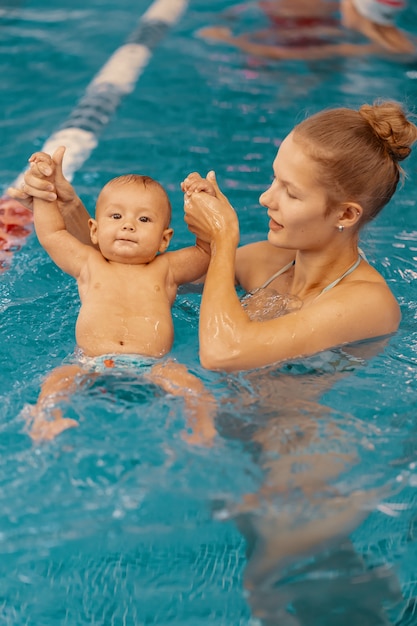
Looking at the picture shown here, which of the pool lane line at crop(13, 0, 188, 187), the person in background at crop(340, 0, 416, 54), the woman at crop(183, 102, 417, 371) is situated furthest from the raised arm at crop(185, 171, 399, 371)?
the person in background at crop(340, 0, 416, 54)

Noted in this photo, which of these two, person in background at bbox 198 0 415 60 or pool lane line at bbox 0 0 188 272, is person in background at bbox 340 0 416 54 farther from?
pool lane line at bbox 0 0 188 272

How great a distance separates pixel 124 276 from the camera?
129 inches

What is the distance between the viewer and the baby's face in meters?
3.22

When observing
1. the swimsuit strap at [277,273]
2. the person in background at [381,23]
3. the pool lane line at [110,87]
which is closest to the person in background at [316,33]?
the person in background at [381,23]

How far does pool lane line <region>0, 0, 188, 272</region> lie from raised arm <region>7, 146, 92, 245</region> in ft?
3.21

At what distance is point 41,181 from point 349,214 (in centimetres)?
115

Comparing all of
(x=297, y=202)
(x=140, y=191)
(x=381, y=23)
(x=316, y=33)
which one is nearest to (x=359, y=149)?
(x=297, y=202)

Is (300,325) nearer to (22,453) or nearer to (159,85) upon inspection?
(22,453)

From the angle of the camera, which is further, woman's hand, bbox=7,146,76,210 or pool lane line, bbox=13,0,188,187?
pool lane line, bbox=13,0,188,187

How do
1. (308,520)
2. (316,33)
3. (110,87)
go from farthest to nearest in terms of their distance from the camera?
(316,33) → (110,87) → (308,520)

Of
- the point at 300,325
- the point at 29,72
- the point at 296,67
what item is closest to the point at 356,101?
the point at 296,67

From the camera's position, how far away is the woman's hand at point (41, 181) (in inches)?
127

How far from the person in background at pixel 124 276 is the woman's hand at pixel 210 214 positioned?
0.43 feet

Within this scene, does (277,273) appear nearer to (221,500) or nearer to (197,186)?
(197,186)
